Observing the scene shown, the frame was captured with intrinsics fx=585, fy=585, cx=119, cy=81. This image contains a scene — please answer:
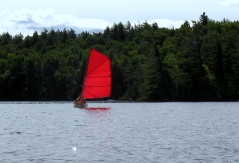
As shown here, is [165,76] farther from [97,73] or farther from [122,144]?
[122,144]

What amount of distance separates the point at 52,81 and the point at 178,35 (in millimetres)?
47946

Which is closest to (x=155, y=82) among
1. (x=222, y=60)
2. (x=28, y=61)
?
(x=222, y=60)

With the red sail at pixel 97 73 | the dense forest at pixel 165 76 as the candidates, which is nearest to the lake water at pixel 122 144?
the red sail at pixel 97 73

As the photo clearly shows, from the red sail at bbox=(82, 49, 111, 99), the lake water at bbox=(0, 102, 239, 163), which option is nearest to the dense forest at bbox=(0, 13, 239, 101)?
the red sail at bbox=(82, 49, 111, 99)

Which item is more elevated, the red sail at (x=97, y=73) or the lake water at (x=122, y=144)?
the red sail at (x=97, y=73)

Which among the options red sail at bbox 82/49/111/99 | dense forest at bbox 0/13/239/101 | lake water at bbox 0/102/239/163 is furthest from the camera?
dense forest at bbox 0/13/239/101

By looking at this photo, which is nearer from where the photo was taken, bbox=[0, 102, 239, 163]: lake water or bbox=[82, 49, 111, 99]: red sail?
bbox=[0, 102, 239, 163]: lake water

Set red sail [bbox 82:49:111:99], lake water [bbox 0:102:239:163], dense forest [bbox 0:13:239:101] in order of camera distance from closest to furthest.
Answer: lake water [bbox 0:102:239:163] → red sail [bbox 82:49:111:99] → dense forest [bbox 0:13:239:101]

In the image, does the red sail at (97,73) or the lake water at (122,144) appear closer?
the lake water at (122,144)

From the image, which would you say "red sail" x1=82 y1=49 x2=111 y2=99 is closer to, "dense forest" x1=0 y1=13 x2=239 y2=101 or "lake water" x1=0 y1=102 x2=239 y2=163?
"lake water" x1=0 y1=102 x2=239 y2=163

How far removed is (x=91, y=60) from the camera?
3514 inches

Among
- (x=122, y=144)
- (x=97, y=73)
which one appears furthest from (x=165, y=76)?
(x=122, y=144)

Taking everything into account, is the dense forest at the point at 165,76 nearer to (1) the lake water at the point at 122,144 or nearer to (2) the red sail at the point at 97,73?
(2) the red sail at the point at 97,73

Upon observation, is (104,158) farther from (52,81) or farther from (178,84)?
(52,81)
